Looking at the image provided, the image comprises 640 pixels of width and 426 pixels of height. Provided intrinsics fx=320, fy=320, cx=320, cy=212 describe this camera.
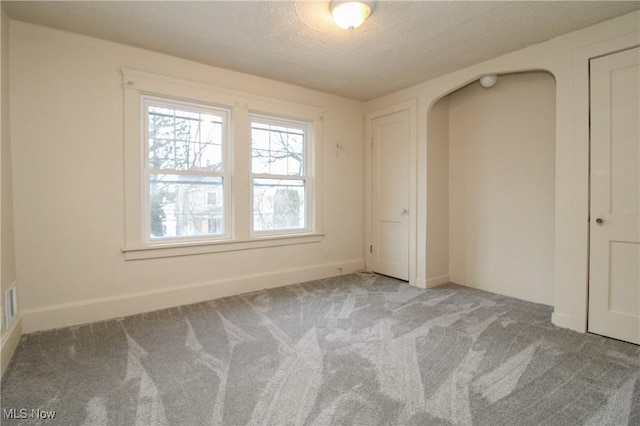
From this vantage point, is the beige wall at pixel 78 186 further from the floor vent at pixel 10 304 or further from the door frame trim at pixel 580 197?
the door frame trim at pixel 580 197

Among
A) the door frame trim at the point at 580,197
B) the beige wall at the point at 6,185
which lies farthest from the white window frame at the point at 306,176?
the door frame trim at the point at 580,197

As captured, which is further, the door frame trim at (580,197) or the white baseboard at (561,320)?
the white baseboard at (561,320)

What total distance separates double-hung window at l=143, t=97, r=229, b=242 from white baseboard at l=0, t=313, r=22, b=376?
1148mm

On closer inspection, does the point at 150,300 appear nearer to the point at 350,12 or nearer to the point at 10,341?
the point at 10,341

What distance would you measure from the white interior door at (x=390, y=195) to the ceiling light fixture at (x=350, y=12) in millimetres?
1985

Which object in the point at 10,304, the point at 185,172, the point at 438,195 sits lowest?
the point at 10,304

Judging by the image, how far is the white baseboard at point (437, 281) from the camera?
4023mm

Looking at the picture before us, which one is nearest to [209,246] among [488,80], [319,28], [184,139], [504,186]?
[184,139]

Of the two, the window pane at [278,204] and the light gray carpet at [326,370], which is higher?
the window pane at [278,204]

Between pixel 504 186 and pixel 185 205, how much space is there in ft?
11.8

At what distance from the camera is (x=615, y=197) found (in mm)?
2564

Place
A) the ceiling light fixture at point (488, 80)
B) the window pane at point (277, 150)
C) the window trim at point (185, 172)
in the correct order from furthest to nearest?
the window pane at point (277, 150), the ceiling light fixture at point (488, 80), the window trim at point (185, 172)

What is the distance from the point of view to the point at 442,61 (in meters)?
3.36

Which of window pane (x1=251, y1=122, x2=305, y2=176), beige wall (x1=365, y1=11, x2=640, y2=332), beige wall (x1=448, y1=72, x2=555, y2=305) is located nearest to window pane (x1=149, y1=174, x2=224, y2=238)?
window pane (x1=251, y1=122, x2=305, y2=176)
